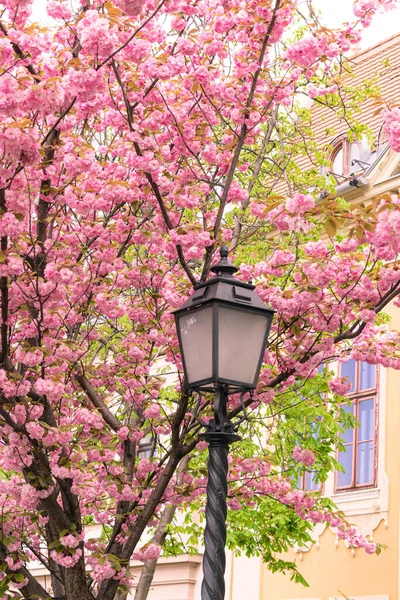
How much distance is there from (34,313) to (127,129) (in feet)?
6.36

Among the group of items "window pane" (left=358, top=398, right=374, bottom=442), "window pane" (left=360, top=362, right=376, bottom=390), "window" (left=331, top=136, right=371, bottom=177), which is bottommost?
"window pane" (left=358, top=398, right=374, bottom=442)

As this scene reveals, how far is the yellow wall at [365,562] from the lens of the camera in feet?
42.7

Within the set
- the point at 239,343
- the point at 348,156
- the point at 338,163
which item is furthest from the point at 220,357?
the point at 338,163

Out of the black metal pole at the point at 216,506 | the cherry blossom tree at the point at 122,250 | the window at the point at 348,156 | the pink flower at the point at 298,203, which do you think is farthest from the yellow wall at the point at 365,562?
the black metal pole at the point at 216,506

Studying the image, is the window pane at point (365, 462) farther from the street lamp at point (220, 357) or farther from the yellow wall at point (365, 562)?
the street lamp at point (220, 357)

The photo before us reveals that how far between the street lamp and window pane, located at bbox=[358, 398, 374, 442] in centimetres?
911

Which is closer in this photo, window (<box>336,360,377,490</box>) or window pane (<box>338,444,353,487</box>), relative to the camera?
window (<box>336,360,377,490</box>)

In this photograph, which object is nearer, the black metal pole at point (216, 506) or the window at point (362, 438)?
the black metal pole at point (216, 506)

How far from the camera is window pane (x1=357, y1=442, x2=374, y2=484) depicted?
45.7ft

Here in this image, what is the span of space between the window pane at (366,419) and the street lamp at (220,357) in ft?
29.9

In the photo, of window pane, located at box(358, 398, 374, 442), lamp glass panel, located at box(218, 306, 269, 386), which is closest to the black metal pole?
lamp glass panel, located at box(218, 306, 269, 386)

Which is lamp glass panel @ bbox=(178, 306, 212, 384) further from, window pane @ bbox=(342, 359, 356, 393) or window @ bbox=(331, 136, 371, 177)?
window @ bbox=(331, 136, 371, 177)

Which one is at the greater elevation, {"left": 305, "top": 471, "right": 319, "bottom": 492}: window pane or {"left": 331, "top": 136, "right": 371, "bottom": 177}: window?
{"left": 331, "top": 136, "right": 371, "bottom": 177}: window

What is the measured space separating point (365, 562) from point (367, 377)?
2.74 metres
